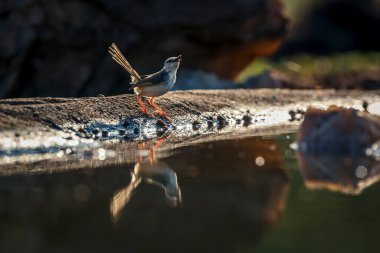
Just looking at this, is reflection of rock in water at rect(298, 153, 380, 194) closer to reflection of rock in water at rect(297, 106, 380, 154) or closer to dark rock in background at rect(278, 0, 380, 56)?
reflection of rock in water at rect(297, 106, 380, 154)

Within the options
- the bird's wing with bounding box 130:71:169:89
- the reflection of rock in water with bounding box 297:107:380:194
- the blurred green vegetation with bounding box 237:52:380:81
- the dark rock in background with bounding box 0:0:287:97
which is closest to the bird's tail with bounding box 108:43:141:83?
the bird's wing with bounding box 130:71:169:89

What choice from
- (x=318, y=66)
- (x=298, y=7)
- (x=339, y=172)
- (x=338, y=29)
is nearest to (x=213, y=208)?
(x=339, y=172)

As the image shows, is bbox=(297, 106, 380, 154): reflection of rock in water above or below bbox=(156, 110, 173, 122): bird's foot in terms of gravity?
below

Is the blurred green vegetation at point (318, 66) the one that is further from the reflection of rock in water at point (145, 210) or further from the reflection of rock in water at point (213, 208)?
the reflection of rock in water at point (145, 210)

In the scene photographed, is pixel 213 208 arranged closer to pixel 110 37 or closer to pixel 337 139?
pixel 337 139

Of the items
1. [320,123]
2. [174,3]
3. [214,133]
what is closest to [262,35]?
[174,3]

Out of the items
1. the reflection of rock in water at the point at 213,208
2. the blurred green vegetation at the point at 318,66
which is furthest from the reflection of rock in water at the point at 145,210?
the blurred green vegetation at the point at 318,66
